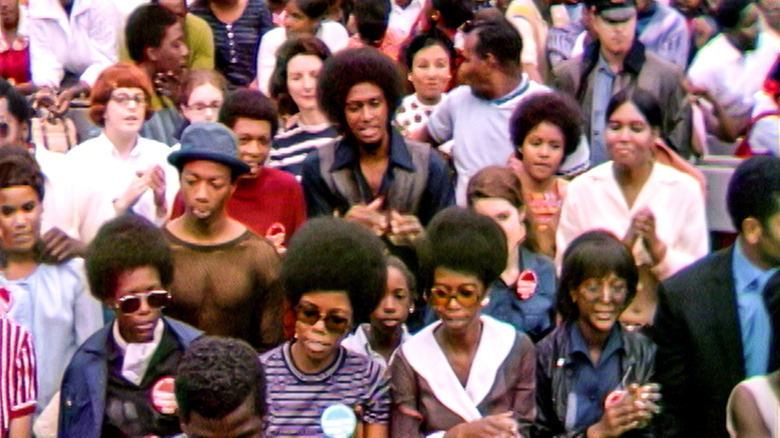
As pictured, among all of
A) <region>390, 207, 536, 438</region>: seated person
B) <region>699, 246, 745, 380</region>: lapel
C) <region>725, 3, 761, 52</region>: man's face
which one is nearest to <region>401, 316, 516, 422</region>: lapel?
<region>390, 207, 536, 438</region>: seated person

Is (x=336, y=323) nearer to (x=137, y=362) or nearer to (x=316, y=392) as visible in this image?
(x=316, y=392)

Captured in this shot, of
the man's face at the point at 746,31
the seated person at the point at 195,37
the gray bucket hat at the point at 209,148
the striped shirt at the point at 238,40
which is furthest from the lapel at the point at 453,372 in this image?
the striped shirt at the point at 238,40

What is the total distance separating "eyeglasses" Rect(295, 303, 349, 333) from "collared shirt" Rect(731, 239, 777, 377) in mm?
1321

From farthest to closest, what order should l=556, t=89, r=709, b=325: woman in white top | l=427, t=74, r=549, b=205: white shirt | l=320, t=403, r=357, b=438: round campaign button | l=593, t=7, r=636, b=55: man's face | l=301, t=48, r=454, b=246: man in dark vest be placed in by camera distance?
l=593, t=7, r=636, b=55: man's face → l=427, t=74, r=549, b=205: white shirt → l=556, t=89, r=709, b=325: woman in white top → l=301, t=48, r=454, b=246: man in dark vest → l=320, t=403, r=357, b=438: round campaign button

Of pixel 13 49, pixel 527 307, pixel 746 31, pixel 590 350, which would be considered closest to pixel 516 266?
pixel 527 307

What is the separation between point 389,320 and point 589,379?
2.52 ft

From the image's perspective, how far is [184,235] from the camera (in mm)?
6301

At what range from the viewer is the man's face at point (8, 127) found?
7469mm

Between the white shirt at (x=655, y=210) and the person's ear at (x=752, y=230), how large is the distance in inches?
49.3

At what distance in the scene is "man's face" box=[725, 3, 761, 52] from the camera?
981 centimetres

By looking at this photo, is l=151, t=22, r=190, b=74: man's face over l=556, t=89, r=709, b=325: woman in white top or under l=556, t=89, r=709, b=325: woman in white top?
over

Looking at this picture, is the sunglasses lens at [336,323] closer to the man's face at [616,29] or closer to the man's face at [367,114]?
the man's face at [367,114]

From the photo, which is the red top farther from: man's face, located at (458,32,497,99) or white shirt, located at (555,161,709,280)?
man's face, located at (458,32,497,99)

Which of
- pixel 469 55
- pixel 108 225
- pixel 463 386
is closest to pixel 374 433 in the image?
pixel 463 386
